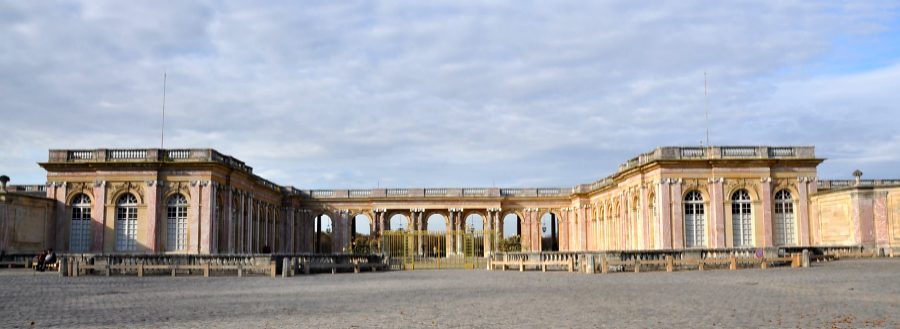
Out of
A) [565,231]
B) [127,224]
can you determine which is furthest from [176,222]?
[565,231]

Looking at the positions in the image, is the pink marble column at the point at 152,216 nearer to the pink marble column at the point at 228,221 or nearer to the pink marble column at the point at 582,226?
the pink marble column at the point at 228,221

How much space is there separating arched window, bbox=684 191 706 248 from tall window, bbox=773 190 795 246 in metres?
3.34

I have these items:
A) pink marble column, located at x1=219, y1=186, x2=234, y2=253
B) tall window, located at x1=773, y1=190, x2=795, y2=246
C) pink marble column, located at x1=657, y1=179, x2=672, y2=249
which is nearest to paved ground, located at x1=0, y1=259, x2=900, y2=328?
pink marble column, located at x1=657, y1=179, x2=672, y2=249

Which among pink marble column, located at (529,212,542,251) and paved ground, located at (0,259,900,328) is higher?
pink marble column, located at (529,212,542,251)

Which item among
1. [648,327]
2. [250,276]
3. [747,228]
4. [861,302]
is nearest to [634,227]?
[747,228]

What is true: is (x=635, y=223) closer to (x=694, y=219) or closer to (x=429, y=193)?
(x=694, y=219)

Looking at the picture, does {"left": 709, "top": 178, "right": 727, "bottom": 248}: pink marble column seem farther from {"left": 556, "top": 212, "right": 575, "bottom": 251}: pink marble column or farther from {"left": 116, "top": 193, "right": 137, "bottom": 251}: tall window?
{"left": 116, "top": 193, "right": 137, "bottom": 251}: tall window

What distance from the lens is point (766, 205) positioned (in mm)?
38562


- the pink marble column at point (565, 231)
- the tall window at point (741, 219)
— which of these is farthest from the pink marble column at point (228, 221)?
the pink marble column at point (565, 231)

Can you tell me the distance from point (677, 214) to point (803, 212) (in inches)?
225

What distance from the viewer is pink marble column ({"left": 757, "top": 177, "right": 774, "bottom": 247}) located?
126 feet

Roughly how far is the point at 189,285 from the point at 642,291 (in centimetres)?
1093

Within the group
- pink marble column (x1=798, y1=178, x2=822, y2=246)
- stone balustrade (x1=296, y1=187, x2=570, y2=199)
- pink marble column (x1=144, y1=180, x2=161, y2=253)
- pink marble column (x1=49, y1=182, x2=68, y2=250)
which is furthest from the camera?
stone balustrade (x1=296, y1=187, x2=570, y2=199)

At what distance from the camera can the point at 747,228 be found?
38.7 metres
